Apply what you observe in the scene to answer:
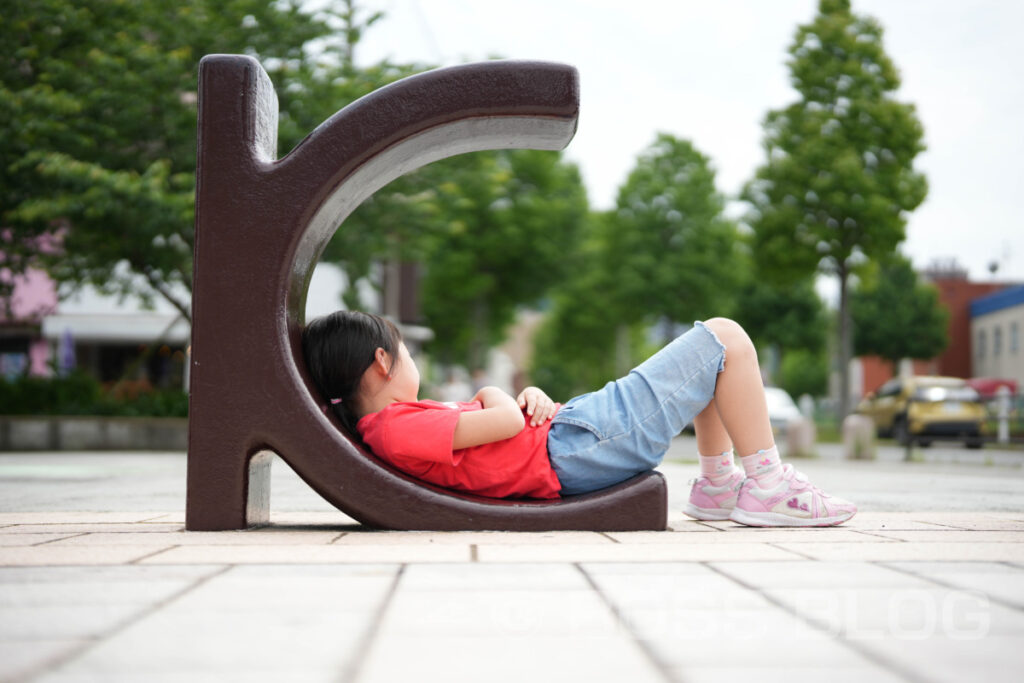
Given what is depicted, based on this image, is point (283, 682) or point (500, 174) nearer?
point (283, 682)

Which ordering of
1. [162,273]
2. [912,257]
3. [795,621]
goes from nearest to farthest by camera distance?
[795,621] < [162,273] < [912,257]

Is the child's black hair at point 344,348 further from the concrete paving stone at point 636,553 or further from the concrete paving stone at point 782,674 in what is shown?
the concrete paving stone at point 782,674

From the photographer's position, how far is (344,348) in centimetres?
349

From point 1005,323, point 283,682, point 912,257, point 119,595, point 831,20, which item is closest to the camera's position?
point 283,682

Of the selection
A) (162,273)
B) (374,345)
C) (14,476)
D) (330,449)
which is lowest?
(14,476)

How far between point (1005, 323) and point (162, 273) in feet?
110

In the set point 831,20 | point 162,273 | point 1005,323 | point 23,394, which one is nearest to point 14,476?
point 162,273

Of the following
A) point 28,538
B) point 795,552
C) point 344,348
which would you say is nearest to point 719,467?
point 795,552

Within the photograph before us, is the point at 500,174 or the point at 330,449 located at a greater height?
the point at 500,174

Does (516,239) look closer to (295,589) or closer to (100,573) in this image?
(100,573)

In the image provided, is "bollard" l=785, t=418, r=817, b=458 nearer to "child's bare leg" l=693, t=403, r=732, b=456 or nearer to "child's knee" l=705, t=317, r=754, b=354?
"child's bare leg" l=693, t=403, r=732, b=456

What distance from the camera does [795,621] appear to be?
181 cm

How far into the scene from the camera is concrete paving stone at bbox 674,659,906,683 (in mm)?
1440

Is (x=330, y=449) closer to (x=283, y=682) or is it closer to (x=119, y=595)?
(x=119, y=595)
